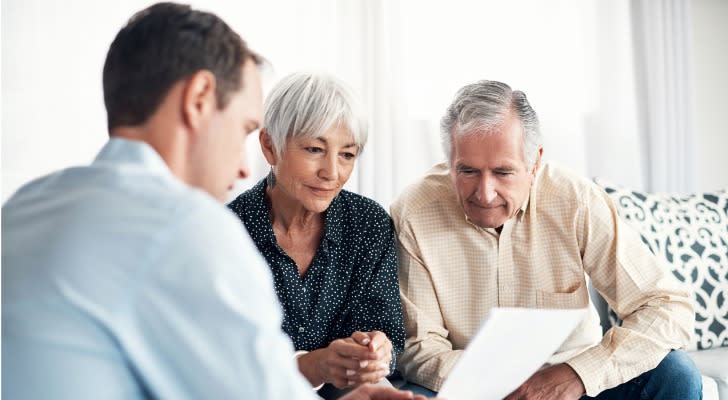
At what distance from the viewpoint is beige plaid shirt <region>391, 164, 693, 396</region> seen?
1.96m

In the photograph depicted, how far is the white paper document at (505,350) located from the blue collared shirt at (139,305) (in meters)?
0.49

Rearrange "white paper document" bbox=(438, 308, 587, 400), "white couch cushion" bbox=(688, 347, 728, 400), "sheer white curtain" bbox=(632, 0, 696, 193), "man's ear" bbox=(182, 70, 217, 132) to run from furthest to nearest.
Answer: "sheer white curtain" bbox=(632, 0, 696, 193)
"white couch cushion" bbox=(688, 347, 728, 400)
"white paper document" bbox=(438, 308, 587, 400)
"man's ear" bbox=(182, 70, 217, 132)

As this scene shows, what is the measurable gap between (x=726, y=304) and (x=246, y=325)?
2.24m

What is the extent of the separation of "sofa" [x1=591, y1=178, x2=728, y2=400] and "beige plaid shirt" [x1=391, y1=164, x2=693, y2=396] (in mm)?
568

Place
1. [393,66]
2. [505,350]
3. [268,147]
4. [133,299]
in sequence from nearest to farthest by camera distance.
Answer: [133,299] < [505,350] < [268,147] < [393,66]

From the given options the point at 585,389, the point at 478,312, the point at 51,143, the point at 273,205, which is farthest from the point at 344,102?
the point at 51,143

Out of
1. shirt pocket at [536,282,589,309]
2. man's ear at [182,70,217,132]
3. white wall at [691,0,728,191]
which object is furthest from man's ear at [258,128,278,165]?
white wall at [691,0,728,191]

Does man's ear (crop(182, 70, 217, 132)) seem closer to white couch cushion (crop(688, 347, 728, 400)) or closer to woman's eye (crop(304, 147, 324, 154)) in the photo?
woman's eye (crop(304, 147, 324, 154))

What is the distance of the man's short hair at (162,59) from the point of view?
995 mm

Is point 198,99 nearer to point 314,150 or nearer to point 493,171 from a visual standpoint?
point 314,150

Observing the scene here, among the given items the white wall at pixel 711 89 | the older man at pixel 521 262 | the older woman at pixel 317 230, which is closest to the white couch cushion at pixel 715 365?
the older man at pixel 521 262

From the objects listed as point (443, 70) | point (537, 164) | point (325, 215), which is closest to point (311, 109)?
point (325, 215)

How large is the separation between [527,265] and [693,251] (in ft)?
3.06

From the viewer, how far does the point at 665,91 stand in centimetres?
333
